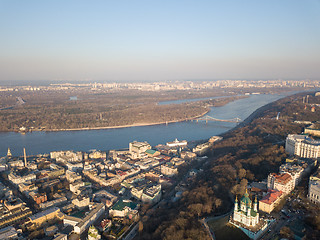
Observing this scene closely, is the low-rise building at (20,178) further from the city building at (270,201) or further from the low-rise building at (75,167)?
the city building at (270,201)

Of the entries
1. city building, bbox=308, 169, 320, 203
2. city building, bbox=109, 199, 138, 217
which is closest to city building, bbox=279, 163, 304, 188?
city building, bbox=308, 169, 320, 203

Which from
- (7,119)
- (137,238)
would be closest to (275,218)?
(137,238)

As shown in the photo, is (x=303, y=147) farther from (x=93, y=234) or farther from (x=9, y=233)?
(x=9, y=233)

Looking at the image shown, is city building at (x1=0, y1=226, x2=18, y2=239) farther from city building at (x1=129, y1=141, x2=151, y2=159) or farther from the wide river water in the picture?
the wide river water

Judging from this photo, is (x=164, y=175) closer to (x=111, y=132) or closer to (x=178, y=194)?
(x=178, y=194)

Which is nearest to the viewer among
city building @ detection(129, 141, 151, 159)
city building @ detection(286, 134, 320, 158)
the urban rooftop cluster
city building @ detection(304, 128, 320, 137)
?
the urban rooftop cluster

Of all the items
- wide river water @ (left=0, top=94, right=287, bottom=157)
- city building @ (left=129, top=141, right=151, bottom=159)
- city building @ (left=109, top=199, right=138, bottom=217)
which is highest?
city building @ (left=129, top=141, right=151, bottom=159)

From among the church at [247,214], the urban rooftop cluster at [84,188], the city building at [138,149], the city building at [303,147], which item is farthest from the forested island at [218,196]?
the city building at [138,149]
